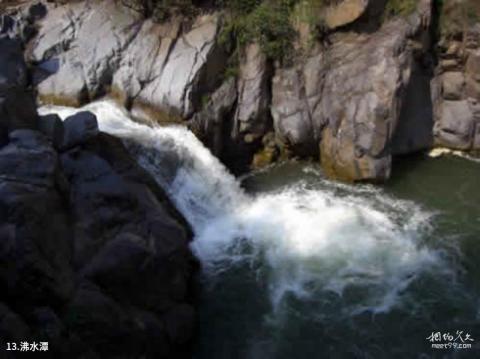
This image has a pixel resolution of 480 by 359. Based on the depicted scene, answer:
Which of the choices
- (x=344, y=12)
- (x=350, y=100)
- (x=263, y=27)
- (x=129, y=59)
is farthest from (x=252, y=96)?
(x=129, y=59)

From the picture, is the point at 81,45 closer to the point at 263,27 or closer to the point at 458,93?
the point at 263,27

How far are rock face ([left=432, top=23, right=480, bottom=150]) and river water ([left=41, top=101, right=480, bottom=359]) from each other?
67 cm

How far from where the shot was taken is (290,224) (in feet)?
43.6

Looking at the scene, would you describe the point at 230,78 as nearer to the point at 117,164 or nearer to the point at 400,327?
the point at 117,164

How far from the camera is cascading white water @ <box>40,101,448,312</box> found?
11.8 m

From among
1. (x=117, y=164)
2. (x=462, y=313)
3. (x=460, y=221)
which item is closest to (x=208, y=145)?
(x=117, y=164)

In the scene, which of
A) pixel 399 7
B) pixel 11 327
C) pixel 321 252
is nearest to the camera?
pixel 11 327

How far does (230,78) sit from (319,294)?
658 centimetres

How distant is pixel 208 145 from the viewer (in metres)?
15.0

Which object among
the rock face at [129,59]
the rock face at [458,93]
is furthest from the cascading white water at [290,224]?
the rock face at [458,93]

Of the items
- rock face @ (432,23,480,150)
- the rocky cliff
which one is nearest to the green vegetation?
the rocky cliff

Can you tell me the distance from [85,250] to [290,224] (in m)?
5.09

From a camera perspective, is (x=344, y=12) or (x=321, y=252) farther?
(x=344, y=12)

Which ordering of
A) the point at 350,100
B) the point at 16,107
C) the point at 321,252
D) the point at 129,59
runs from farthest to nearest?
the point at 129,59 → the point at 350,100 → the point at 321,252 → the point at 16,107
